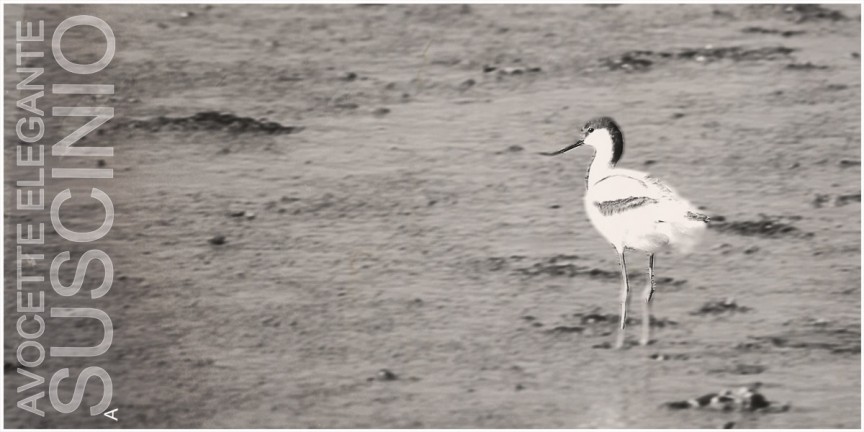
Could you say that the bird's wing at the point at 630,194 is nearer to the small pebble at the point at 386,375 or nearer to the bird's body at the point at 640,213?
the bird's body at the point at 640,213

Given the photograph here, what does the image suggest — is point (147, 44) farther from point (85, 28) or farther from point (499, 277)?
point (499, 277)

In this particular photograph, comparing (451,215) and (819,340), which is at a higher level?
(451,215)

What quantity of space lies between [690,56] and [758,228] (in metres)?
0.40

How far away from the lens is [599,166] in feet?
7.08

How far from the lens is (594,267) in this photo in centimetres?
217

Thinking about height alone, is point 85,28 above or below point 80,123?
above

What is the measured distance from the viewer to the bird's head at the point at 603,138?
2180 millimetres

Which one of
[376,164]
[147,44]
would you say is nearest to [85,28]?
[147,44]

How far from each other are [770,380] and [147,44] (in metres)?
1.48

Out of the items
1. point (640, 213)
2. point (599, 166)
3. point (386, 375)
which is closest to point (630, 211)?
point (640, 213)

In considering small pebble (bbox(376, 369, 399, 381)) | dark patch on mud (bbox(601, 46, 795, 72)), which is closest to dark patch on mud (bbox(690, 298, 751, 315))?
dark patch on mud (bbox(601, 46, 795, 72))

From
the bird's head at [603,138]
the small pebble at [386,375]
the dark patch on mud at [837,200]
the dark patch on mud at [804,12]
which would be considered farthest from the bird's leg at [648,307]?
the dark patch on mud at [804,12]

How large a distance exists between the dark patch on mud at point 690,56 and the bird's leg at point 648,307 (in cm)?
43

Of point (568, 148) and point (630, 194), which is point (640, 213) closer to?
point (630, 194)
